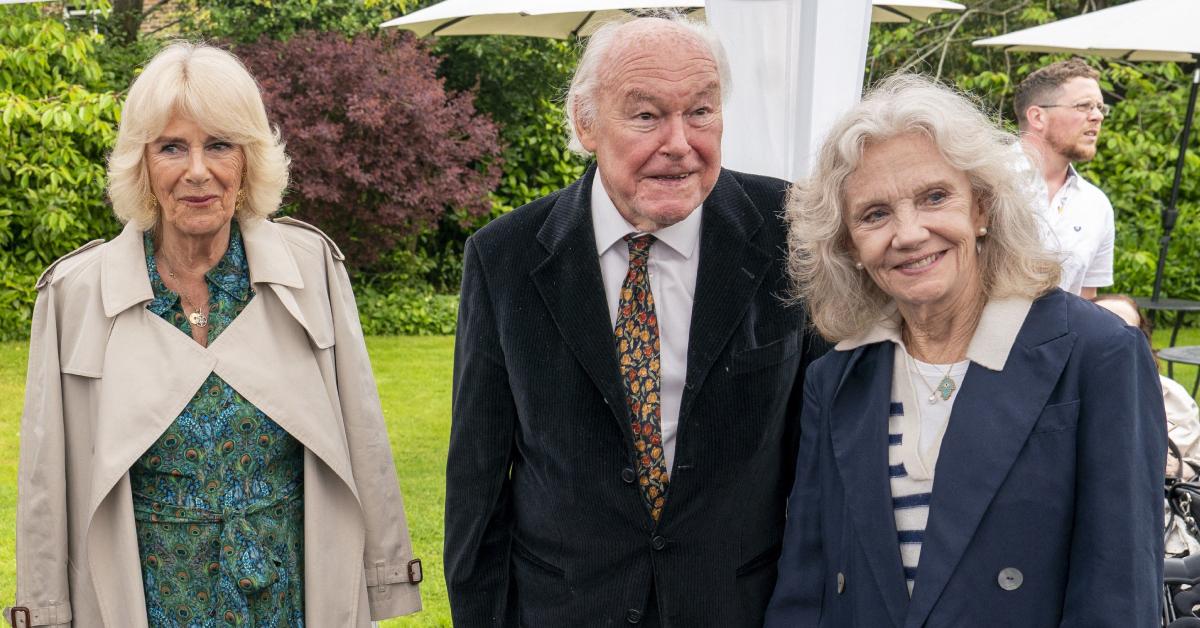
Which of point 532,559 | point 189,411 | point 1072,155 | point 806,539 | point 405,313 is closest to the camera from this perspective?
point 806,539

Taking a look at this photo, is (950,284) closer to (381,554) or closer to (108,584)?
(381,554)

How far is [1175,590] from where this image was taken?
331cm

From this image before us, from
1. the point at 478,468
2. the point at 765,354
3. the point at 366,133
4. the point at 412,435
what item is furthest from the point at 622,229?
the point at 366,133

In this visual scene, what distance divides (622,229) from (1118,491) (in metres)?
1.08

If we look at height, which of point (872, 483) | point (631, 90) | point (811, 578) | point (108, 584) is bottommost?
point (108, 584)

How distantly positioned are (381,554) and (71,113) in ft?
27.2

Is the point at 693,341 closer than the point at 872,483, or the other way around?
the point at 872,483

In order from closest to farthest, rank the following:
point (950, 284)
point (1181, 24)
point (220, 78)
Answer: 1. point (950, 284)
2. point (220, 78)
3. point (1181, 24)

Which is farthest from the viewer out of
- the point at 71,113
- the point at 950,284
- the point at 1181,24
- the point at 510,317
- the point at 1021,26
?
the point at 1021,26

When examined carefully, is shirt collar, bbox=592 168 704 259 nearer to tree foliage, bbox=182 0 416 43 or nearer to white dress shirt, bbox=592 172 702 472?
white dress shirt, bbox=592 172 702 472

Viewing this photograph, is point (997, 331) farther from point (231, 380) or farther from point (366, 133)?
point (366, 133)

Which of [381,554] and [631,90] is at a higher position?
[631,90]

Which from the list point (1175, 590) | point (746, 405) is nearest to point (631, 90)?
point (746, 405)

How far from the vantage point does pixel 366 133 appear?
1152 centimetres
